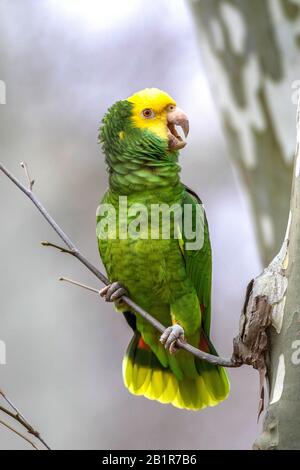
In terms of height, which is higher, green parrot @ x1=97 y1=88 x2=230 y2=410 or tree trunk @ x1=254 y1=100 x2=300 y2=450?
green parrot @ x1=97 y1=88 x2=230 y2=410

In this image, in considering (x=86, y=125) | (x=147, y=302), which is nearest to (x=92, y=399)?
(x=86, y=125)

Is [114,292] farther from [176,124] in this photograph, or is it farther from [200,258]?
[176,124]

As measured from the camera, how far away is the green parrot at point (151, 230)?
2.84 meters

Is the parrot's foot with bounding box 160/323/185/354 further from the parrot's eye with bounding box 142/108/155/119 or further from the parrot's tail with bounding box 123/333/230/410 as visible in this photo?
the parrot's eye with bounding box 142/108/155/119

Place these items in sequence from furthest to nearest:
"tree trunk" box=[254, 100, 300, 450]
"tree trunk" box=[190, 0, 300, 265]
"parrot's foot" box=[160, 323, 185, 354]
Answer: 1. "tree trunk" box=[190, 0, 300, 265]
2. "parrot's foot" box=[160, 323, 185, 354]
3. "tree trunk" box=[254, 100, 300, 450]

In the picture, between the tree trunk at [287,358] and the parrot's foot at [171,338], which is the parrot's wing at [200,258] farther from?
the tree trunk at [287,358]

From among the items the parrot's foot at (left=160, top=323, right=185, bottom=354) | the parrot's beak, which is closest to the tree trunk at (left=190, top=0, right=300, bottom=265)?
the parrot's beak

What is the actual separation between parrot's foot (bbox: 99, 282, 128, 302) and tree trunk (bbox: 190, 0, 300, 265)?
856 millimetres

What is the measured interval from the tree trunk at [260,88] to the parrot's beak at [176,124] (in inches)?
25.6

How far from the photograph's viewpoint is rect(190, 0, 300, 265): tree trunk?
3.29m

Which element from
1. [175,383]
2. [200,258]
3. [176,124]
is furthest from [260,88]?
[175,383]
